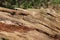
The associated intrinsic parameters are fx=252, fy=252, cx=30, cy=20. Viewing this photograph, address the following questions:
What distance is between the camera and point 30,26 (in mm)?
7816

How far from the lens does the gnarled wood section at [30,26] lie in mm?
6958

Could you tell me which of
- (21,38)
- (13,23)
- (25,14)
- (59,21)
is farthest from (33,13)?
(21,38)

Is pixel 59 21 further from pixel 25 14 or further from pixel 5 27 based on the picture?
pixel 5 27

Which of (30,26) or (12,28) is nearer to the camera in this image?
(12,28)

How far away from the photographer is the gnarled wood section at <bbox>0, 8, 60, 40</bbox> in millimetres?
6958

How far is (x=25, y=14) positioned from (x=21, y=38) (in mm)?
2117

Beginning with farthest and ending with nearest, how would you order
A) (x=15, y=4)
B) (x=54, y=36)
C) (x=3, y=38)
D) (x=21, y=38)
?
(x=15, y=4) → (x=54, y=36) → (x=21, y=38) → (x=3, y=38)

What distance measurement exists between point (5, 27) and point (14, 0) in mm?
4145

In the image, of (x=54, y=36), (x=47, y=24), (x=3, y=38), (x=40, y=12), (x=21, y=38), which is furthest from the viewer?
(x=40, y=12)

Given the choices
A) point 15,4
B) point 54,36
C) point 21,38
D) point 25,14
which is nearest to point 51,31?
point 54,36

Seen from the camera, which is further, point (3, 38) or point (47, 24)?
point (47, 24)

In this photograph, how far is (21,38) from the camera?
679 cm

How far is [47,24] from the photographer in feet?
28.7

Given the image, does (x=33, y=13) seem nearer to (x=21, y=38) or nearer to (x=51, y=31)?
(x=51, y=31)
